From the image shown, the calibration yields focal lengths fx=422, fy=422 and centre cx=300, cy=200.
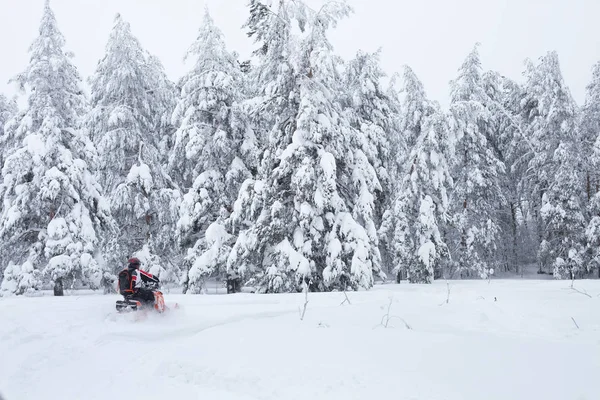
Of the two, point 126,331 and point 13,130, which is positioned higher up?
point 13,130

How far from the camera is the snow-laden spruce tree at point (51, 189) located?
1661 cm

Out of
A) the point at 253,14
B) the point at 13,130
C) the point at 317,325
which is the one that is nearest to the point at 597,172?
the point at 253,14

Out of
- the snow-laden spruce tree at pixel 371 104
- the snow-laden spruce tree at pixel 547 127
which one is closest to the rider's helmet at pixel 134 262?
the snow-laden spruce tree at pixel 371 104

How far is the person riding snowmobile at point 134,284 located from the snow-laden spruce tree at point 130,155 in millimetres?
9505

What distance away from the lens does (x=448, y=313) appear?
7801mm

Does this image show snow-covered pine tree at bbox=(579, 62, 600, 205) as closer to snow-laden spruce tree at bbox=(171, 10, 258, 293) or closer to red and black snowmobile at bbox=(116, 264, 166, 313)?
snow-laden spruce tree at bbox=(171, 10, 258, 293)

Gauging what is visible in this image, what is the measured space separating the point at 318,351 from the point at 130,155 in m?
17.5

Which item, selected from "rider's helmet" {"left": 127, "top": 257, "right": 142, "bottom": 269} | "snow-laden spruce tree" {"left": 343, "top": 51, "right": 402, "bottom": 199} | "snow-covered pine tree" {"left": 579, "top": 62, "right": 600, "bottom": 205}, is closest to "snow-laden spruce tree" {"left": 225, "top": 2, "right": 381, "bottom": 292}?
"snow-laden spruce tree" {"left": 343, "top": 51, "right": 402, "bottom": 199}

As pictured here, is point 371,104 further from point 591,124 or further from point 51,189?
point 51,189

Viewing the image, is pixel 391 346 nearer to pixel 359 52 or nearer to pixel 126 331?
pixel 126 331

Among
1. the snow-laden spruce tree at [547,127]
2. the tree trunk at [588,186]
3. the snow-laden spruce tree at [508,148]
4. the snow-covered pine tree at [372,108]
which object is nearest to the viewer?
the snow-covered pine tree at [372,108]

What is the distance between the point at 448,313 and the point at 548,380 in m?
3.32

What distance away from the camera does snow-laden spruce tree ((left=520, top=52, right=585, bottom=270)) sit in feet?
75.1

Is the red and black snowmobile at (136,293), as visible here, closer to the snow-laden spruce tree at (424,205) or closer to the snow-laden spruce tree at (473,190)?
the snow-laden spruce tree at (424,205)
